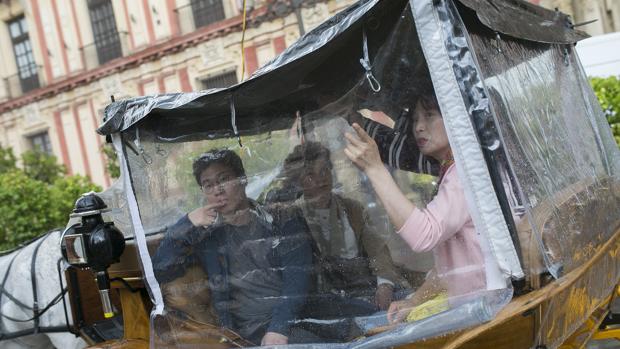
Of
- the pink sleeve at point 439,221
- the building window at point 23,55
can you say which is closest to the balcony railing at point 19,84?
the building window at point 23,55

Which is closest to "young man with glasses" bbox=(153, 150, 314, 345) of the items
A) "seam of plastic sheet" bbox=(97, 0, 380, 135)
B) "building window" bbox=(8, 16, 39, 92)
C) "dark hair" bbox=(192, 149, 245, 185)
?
"dark hair" bbox=(192, 149, 245, 185)

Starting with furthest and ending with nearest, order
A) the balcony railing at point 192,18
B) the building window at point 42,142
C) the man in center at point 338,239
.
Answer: the building window at point 42,142, the balcony railing at point 192,18, the man in center at point 338,239

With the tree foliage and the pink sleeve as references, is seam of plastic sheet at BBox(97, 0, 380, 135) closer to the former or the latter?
the pink sleeve

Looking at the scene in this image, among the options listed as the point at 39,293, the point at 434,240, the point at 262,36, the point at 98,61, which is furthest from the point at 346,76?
the point at 98,61

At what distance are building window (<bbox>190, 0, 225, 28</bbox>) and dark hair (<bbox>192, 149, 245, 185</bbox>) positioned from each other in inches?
498

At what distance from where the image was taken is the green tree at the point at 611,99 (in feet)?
22.1

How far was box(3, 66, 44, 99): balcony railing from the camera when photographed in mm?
17969

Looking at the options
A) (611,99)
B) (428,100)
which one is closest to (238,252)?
(428,100)

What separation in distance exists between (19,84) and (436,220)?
18968 millimetres

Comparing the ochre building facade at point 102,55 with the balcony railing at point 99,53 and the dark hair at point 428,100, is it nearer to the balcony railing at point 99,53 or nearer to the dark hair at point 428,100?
the balcony railing at point 99,53

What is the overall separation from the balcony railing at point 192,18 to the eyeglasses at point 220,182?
12.8 meters

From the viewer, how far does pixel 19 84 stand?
60.2ft

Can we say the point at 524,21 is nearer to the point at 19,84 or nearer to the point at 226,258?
the point at 226,258

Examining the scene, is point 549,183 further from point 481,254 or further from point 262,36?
point 262,36
